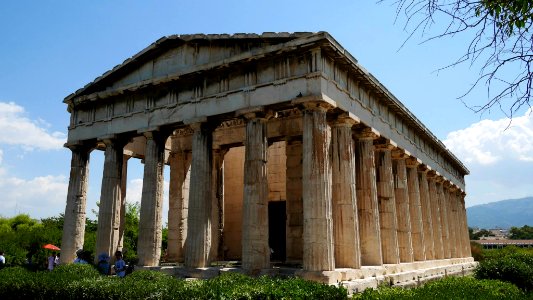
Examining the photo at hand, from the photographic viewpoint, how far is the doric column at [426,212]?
28016 millimetres

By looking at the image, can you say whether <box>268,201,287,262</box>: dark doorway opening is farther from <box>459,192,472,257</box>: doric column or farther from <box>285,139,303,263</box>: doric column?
<box>459,192,472,257</box>: doric column

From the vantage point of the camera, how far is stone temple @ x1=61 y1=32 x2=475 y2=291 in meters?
16.5

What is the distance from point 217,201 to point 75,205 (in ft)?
24.7

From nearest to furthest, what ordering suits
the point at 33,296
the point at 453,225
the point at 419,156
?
1. the point at 33,296
2. the point at 419,156
3. the point at 453,225

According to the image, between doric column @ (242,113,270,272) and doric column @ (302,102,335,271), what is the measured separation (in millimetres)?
1964

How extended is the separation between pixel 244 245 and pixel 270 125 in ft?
25.3

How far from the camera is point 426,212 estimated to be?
28.6m

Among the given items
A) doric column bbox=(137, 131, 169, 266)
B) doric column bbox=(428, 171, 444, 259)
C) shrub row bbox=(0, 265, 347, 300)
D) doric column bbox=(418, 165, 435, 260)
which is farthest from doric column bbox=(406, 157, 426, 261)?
shrub row bbox=(0, 265, 347, 300)

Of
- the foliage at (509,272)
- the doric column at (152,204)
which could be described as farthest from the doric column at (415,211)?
the doric column at (152,204)

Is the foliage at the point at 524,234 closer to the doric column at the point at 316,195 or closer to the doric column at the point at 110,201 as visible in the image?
the doric column at the point at 316,195

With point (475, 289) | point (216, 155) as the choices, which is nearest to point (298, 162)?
point (216, 155)

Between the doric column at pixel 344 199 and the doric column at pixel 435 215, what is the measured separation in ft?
51.0

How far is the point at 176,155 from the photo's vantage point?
85.4 ft

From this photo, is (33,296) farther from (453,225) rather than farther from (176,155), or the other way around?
(453,225)
